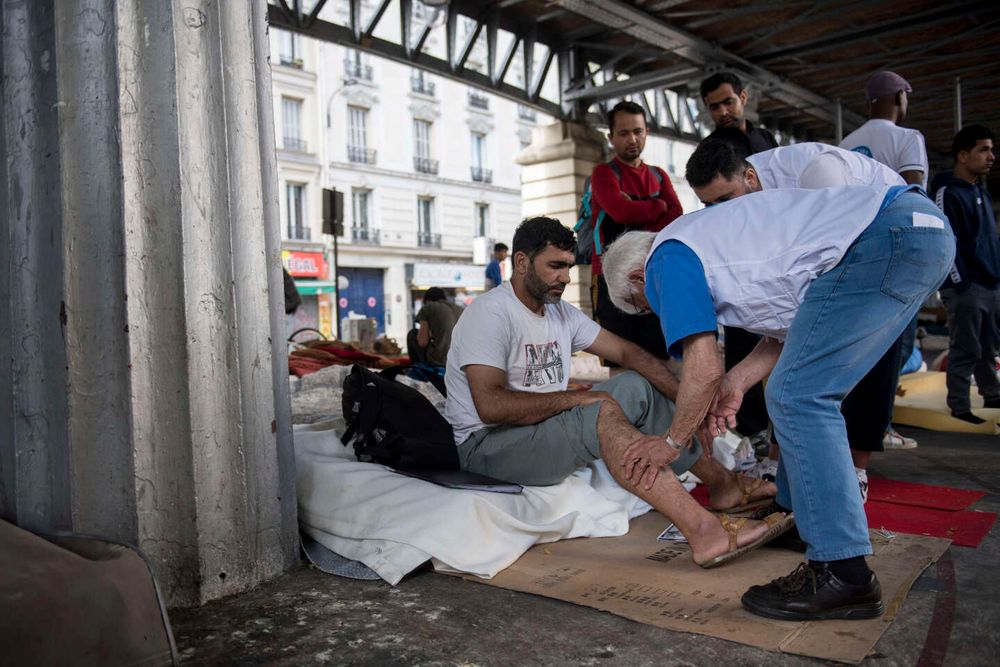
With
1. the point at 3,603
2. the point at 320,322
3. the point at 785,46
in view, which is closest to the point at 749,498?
the point at 3,603

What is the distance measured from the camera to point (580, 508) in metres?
3.30

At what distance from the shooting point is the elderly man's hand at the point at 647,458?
105 inches

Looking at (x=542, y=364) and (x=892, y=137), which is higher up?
(x=892, y=137)

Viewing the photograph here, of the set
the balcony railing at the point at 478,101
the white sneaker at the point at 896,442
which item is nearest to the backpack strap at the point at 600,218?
the white sneaker at the point at 896,442

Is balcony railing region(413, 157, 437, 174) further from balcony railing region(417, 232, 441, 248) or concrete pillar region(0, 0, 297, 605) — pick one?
concrete pillar region(0, 0, 297, 605)

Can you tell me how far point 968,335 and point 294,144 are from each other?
2539cm

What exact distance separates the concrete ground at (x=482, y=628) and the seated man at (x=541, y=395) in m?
0.67

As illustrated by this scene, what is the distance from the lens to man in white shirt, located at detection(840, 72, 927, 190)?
14.4ft

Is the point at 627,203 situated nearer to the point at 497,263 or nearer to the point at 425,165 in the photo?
the point at 497,263

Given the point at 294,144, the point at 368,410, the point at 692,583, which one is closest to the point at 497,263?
the point at 368,410

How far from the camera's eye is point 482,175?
33375 millimetres

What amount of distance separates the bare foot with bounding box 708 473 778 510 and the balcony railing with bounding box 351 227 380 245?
26.2 m

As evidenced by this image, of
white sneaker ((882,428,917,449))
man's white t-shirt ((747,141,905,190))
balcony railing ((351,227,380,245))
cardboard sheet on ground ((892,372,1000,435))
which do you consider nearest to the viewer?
man's white t-shirt ((747,141,905,190))

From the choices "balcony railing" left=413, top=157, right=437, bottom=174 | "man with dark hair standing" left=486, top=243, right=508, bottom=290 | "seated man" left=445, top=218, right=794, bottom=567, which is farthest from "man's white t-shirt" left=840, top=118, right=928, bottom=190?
"balcony railing" left=413, top=157, right=437, bottom=174
